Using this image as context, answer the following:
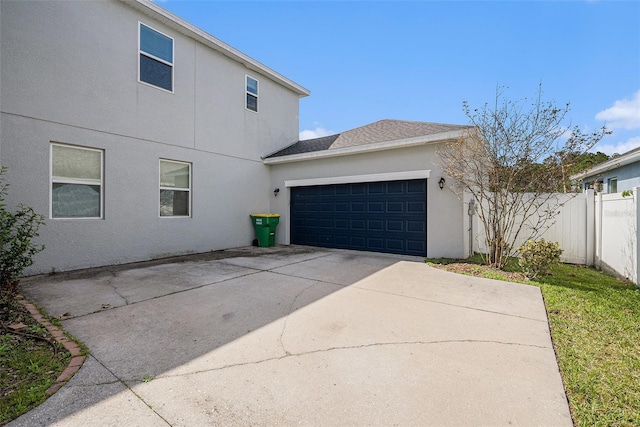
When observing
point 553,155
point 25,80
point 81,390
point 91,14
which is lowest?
point 81,390

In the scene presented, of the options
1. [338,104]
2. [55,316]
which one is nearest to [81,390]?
[55,316]

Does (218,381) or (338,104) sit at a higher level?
(338,104)

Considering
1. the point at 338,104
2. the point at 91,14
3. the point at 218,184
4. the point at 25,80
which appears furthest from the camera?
the point at 338,104

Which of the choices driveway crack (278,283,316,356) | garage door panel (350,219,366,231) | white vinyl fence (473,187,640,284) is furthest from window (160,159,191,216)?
white vinyl fence (473,187,640,284)


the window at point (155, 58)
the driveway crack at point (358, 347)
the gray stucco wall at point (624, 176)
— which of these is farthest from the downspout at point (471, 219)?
the window at point (155, 58)

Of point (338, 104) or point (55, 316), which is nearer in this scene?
point (55, 316)

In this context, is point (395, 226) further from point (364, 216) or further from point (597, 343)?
point (597, 343)

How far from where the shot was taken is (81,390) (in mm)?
2244

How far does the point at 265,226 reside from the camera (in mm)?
10125

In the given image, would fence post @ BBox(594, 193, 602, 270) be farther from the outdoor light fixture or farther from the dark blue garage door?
the dark blue garage door

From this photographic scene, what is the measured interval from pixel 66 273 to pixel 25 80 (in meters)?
3.94

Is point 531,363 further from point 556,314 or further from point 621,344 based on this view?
point 556,314

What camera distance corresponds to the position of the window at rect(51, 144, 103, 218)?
6.21m

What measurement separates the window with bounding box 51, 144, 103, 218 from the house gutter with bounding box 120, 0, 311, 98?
3839mm
